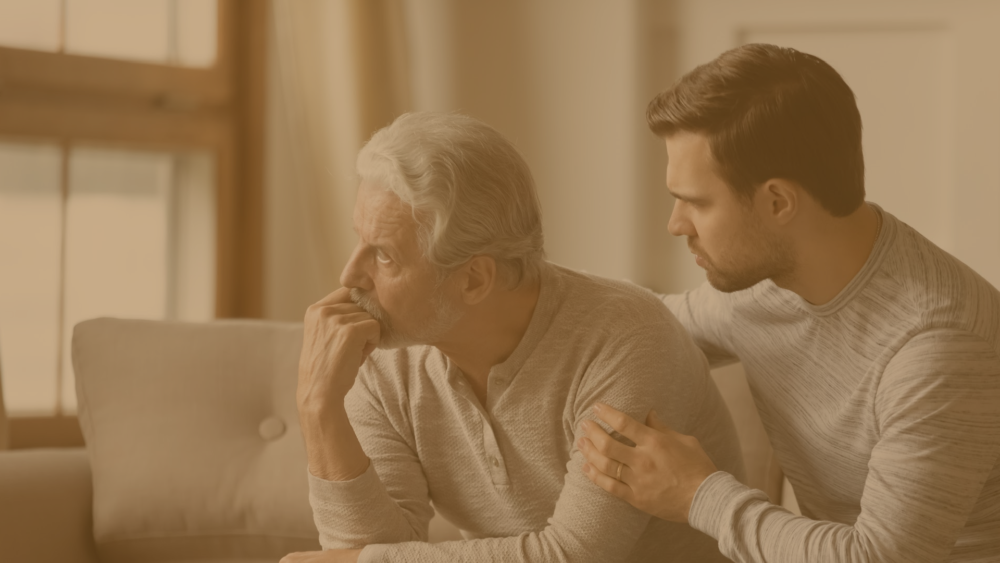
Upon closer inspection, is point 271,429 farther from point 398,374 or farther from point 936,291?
point 936,291

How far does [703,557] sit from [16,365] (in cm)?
181

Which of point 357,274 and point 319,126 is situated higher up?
point 319,126

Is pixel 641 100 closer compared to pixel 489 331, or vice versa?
Answer: pixel 489 331

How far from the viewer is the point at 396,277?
4.65ft

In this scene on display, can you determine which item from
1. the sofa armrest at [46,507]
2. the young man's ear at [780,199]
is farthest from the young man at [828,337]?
the sofa armrest at [46,507]

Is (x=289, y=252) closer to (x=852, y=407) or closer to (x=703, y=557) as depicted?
(x=703, y=557)

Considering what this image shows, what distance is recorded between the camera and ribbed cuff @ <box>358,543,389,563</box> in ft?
4.53

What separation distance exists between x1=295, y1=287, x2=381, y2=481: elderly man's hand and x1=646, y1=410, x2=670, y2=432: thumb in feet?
1.33

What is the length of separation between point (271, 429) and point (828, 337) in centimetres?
106

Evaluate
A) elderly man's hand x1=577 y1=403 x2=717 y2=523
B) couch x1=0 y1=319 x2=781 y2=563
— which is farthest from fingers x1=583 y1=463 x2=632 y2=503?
couch x1=0 y1=319 x2=781 y2=563

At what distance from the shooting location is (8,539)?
1.67 meters

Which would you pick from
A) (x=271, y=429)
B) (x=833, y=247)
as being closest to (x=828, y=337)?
(x=833, y=247)

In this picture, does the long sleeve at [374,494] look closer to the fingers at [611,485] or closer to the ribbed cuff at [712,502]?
the fingers at [611,485]

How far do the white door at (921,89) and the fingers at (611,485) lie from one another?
2028 millimetres
